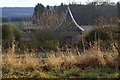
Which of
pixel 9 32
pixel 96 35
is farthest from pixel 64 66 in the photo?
pixel 9 32

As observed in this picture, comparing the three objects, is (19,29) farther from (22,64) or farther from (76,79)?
(76,79)

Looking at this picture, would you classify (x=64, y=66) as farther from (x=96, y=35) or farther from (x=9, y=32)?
(x=9, y=32)

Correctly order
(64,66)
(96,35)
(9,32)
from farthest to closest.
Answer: (9,32) → (96,35) → (64,66)

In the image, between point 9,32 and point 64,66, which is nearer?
point 64,66

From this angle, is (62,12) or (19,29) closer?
(19,29)

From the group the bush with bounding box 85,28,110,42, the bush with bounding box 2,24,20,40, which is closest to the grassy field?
the bush with bounding box 85,28,110,42

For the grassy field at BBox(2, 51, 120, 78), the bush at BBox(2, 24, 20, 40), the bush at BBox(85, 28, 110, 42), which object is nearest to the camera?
the grassy field at BBox(2, 51, 120, 78)

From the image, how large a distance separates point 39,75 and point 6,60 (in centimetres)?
196

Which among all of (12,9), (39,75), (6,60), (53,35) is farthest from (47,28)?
(39,75)

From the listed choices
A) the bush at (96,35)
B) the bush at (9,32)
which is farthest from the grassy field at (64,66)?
the bush at (9,32)

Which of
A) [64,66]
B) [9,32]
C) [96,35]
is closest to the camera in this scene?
[64,66]

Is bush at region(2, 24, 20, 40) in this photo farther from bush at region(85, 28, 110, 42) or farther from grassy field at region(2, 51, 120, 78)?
grassy field at region(2, 51, 120, 78)

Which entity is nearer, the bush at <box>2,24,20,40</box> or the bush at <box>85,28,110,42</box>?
the bush at <box>85,28,110,42</box>

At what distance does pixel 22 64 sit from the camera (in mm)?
8156
